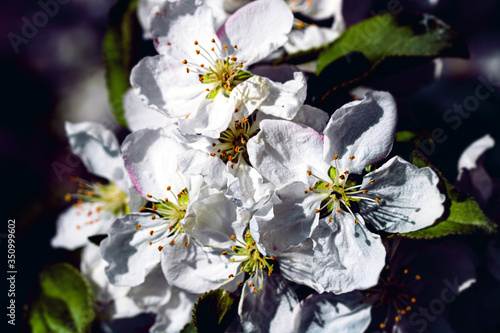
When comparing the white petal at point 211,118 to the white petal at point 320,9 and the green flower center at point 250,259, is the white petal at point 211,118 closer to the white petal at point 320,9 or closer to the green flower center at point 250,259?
the green flower center at point 250,259

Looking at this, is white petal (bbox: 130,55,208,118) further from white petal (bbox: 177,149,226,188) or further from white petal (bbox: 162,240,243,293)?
white petal (bbox: 162,240,243,293)

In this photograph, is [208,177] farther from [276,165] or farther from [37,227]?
[37,227]

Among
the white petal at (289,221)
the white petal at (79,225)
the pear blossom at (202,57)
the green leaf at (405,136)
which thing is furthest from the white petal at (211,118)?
the white petal at (79,225)

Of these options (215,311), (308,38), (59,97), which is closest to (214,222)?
(215,311)

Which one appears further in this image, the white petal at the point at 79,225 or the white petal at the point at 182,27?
the white petal at the point at 79,225

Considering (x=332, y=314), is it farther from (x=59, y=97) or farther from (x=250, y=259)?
(x=59, y=97)

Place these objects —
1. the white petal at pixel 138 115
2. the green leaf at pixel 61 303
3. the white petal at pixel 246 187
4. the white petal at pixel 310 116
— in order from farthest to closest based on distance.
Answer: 1. the green leaf at pixel 61 303
2. the white petal at pixel 138 115
3. the white petal at pixel 310 116
4. the white petal at pixel 246 187
